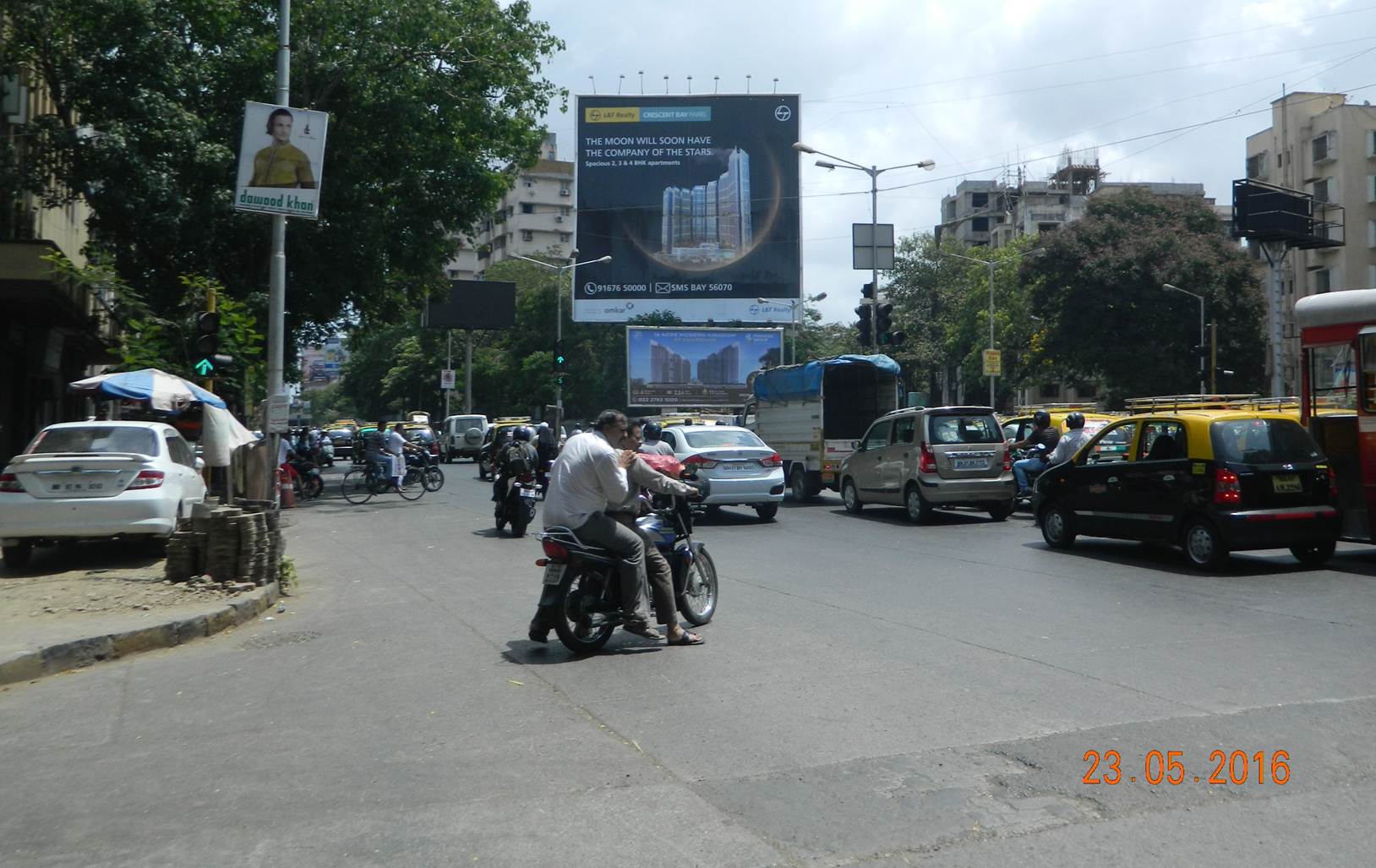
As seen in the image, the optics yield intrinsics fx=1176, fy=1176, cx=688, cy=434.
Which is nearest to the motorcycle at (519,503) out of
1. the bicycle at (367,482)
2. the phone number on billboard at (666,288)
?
the bicycle at (367,482)

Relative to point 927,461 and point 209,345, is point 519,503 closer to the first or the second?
point 209,345

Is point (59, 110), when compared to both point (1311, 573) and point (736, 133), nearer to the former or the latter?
point (1311, 573)

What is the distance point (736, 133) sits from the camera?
150 ft

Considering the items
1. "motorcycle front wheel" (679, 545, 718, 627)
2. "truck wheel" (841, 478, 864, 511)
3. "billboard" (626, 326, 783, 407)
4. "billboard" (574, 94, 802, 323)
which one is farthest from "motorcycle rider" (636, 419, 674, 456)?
"billboard" (626, 326, 783, 407)

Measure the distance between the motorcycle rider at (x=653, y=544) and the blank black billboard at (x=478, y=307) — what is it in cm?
4925

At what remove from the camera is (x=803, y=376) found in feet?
76.9

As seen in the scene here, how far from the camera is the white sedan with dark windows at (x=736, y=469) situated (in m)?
18.7

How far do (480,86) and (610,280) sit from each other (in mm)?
18975

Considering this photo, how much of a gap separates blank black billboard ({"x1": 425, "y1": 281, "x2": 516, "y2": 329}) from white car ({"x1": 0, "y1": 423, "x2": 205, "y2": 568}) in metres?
43.5

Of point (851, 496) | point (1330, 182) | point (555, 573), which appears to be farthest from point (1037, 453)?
point (1330, 182)

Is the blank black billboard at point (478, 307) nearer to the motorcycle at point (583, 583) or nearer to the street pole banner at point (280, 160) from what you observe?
the street pole banner at point (280, 160)

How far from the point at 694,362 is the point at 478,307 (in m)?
12.8

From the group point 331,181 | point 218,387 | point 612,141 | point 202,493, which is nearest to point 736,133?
point 612,141

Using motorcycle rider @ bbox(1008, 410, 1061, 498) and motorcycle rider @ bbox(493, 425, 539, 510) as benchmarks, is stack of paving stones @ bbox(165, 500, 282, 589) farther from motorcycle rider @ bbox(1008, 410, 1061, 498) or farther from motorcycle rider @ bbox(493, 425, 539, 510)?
motorcycle rider @ bbox(1008, 410, 1061, 498)
